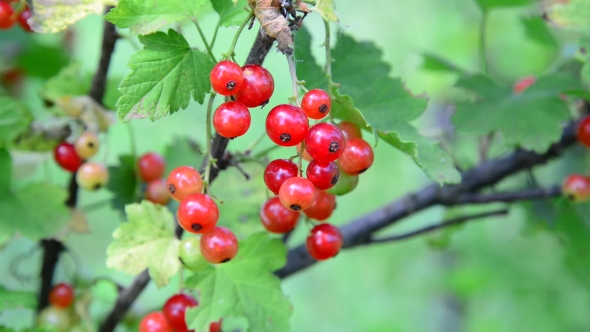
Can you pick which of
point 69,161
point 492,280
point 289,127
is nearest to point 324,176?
point 289,127

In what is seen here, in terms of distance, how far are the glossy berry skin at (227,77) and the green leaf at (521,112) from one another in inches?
20.6

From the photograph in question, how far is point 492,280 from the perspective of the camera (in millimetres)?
2193

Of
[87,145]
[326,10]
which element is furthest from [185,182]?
[87,145]

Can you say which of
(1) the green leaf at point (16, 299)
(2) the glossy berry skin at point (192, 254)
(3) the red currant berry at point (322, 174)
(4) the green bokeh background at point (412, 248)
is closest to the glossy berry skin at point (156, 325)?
(2) the glossy berry skin at point (192, 254)

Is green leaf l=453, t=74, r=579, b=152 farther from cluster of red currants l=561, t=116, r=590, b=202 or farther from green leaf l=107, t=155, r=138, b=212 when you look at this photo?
green leaf l=107, t=155, r=138, b=212

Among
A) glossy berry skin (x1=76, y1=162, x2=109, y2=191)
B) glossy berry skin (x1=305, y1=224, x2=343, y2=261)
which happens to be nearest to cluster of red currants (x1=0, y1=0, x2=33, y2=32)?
glossy berry skin (x1=76, y1=162, x2=109, y2=191)

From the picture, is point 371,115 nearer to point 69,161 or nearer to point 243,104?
point 243,104

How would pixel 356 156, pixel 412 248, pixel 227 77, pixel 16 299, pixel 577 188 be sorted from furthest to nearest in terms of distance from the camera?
pixel 412 248 < pixel 577 188 < pixel 16 299 < pixel 356 156 < pixel 227 77

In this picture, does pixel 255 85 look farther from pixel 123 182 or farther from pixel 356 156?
pixel 123 182

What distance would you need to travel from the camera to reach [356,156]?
2.14 ft

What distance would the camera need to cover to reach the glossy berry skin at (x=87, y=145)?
36.3 inches

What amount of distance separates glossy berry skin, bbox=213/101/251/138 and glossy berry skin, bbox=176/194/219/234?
0.30 ft

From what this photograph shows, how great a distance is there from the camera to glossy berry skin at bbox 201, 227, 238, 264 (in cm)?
64

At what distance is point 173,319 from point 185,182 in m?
0.21
